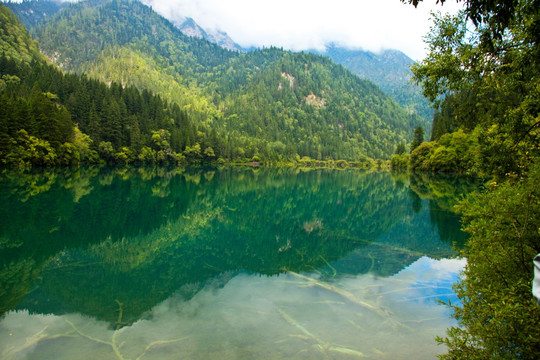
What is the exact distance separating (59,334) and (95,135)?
8897 centimetres

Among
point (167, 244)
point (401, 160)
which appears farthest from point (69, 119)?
point (401, 160)

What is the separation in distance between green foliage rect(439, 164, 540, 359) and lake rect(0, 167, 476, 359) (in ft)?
3.93

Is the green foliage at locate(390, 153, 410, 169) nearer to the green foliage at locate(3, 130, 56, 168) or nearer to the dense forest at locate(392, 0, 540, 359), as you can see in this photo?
the green foliage at locate(3, 130, 56, 168)

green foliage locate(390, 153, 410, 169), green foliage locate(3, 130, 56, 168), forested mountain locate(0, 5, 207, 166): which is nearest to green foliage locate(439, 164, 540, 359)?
forested mountain locate(0, 5, 207, 166)

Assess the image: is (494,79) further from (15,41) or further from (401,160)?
(15,41)

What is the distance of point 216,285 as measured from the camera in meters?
10.8

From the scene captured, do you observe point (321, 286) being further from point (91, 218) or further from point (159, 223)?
point (91, 218)

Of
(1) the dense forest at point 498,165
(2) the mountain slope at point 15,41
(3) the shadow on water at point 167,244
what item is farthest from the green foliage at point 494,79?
(2) the mountain slope at point 15,41

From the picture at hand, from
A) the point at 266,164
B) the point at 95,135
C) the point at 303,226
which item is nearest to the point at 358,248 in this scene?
the point at 303,226

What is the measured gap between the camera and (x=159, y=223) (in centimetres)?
1992

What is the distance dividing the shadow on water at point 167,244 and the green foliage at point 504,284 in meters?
5.08

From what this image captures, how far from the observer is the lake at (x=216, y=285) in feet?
23.5

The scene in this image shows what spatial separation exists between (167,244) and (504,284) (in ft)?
45.8

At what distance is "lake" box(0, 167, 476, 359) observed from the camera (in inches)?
281
